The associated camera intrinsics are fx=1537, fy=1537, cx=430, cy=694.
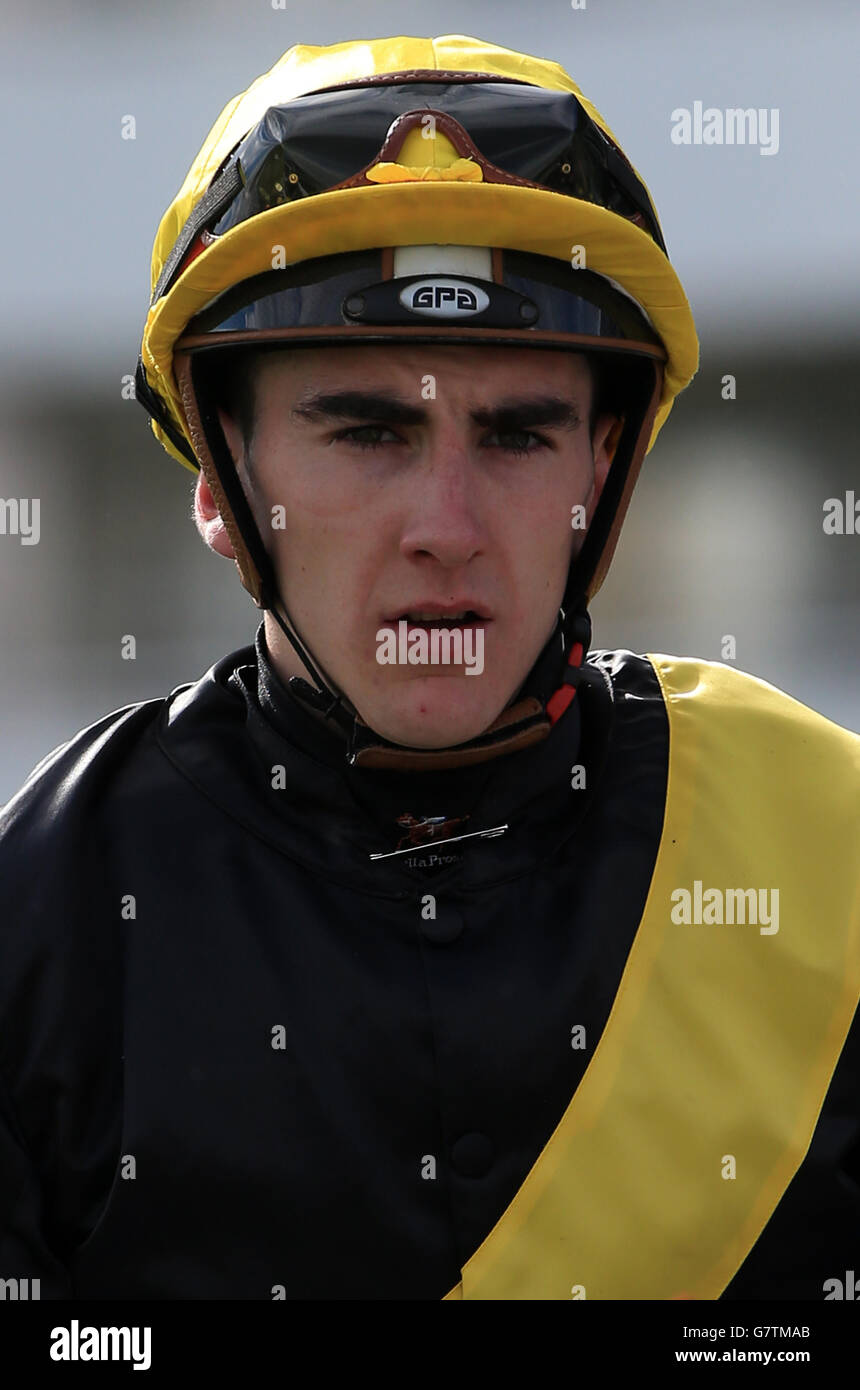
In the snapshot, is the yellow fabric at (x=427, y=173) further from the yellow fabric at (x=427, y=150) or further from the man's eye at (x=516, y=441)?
the man's eye at (x=516, y=441)

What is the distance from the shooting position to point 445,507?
1.75 meters

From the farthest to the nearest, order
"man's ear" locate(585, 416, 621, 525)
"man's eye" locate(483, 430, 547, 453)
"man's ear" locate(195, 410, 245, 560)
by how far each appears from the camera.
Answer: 1. "man's ear" locate(585, 416, 621, 525)
2. "man's ear" locate(195, 410, 245, 560)
3. "man's eye" locate(483, 430, 547, 453)

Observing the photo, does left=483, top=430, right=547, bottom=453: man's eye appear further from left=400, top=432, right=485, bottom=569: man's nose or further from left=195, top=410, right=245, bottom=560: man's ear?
left=195, top=410, right=245, bottom=560: man's ear

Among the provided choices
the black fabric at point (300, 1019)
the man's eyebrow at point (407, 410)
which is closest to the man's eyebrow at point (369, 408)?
the man's eyebrow at point (407, 410)

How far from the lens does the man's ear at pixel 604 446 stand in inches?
85.0

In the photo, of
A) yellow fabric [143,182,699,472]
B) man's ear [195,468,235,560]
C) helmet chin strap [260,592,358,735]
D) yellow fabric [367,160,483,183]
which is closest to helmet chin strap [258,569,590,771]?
helmet chin strap [260,592,358,735]

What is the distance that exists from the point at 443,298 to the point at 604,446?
1.59 feet

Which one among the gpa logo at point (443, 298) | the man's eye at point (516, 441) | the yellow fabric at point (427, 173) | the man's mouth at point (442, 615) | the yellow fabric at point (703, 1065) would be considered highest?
the yellow fabric at point (427, 173)

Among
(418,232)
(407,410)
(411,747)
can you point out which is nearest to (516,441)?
(407,410)

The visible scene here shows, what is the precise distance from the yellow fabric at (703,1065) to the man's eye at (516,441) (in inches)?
18.2

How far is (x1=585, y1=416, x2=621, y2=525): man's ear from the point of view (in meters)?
2.16

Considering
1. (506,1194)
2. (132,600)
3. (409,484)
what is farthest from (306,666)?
(132,600)
